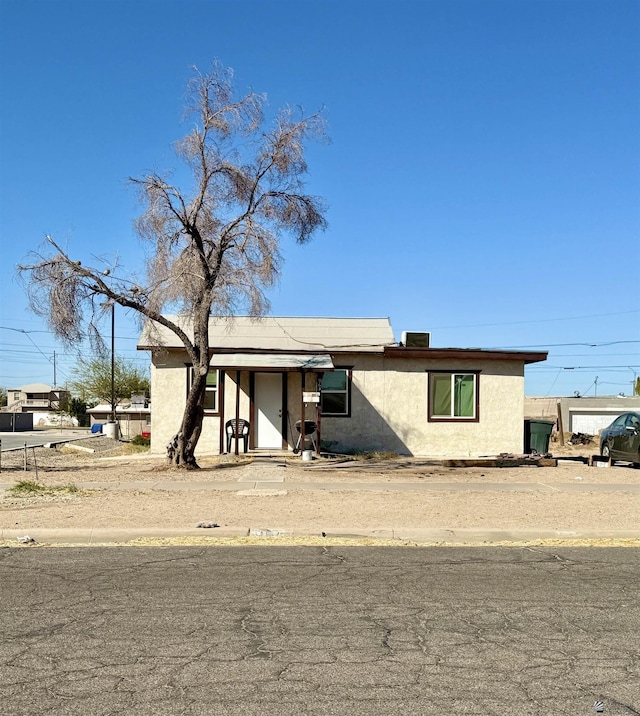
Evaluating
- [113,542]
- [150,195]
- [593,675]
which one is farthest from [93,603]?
[150,195]

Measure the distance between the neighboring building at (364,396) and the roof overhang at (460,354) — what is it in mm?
31

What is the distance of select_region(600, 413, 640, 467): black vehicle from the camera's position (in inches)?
790

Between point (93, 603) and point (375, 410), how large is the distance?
18104mm

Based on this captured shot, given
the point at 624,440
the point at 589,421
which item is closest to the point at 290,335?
the point at 624,440

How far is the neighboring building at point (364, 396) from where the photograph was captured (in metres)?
24.1

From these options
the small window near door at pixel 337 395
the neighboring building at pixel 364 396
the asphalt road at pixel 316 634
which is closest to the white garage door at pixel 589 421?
the neighboring building at pixel 364 396

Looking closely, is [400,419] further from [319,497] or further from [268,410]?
[319,497]

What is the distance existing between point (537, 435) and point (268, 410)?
847cm

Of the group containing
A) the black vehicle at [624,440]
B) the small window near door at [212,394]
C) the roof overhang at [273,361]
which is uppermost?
the roof overhang at [273,361]

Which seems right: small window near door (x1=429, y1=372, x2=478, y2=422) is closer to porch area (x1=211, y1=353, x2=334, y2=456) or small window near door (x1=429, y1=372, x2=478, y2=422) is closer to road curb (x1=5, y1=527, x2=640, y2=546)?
porch area (x1=211, y1=353, x2=334, y2=456)

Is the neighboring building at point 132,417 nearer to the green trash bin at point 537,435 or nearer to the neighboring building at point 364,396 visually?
the neighboring building at point 364,396

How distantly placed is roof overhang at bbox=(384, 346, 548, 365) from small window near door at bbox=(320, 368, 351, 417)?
153 centimetres

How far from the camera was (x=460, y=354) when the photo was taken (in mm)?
24578

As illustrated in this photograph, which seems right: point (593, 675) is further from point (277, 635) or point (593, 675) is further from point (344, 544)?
point (344, 544)
